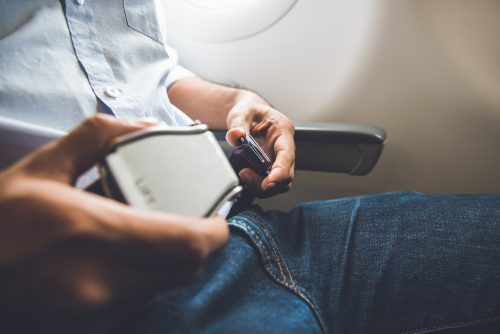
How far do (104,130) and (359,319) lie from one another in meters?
0.40

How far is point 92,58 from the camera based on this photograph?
0.50 m

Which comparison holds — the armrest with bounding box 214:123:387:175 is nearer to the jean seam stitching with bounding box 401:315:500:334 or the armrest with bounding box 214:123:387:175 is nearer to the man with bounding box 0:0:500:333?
the man with bounding box 0:0:500:333

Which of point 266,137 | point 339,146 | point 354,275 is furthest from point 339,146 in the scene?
point 354,275

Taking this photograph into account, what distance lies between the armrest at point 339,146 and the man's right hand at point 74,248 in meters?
0.40

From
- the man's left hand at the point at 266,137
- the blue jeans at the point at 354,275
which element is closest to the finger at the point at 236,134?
the man's left hand at the point at 266,137

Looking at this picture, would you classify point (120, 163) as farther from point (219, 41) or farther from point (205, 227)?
point (219, 41)

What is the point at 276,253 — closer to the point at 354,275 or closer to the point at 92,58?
the point at 354,275

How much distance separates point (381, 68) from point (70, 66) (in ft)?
2.26

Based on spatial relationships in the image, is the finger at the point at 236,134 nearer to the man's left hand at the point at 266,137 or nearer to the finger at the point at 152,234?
the man's left hand at the point at 266,137

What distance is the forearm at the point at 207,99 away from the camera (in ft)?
2.37

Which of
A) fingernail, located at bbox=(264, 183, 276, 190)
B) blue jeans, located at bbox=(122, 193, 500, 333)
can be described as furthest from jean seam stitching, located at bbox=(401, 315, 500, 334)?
fingernail, located at bbox=(264, 183, 276, 190)

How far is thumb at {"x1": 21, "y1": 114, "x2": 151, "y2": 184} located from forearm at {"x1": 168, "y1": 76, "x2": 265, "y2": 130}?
0.44m

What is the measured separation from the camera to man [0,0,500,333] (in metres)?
0.23

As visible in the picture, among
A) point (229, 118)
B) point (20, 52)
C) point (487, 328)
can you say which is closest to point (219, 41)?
point (229, 118)
